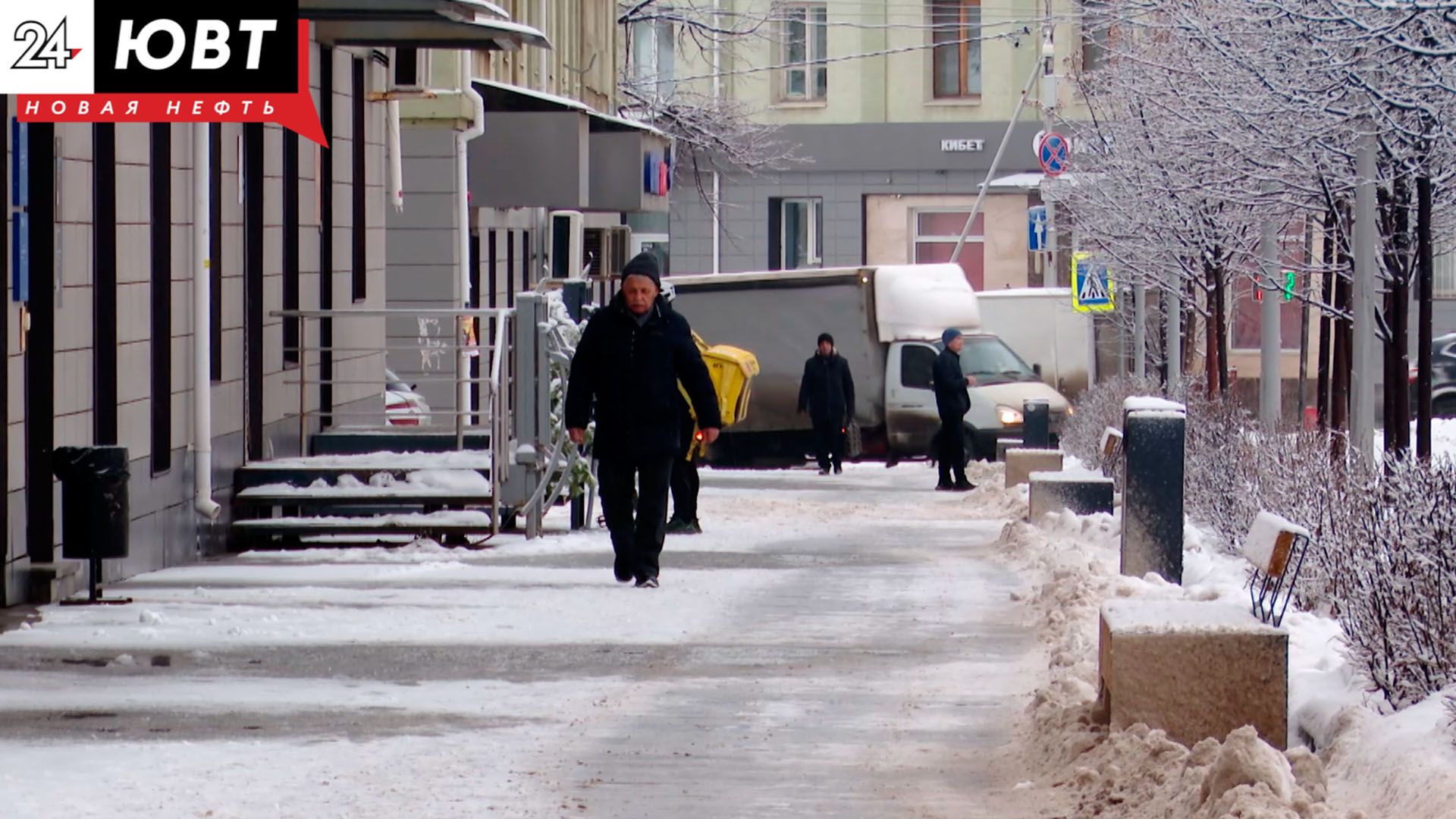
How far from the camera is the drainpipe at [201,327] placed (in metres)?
14.4

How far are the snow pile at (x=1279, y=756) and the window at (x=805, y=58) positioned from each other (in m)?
41.7

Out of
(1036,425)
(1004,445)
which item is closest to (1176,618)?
(1036,425)

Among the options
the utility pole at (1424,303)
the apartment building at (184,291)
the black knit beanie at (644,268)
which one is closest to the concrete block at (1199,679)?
the black knit beanie at (644,268)

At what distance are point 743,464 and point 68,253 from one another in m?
20.7

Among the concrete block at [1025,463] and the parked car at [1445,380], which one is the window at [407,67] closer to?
the concrete block at [1025,463]

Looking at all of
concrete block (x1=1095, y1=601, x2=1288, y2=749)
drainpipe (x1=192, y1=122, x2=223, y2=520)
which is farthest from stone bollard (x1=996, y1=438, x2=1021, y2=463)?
concrete block (x1=1095, y1=601, x2=1288, y2=749)

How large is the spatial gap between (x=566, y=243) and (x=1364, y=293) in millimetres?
22320

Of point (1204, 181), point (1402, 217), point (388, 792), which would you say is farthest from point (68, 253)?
point (1204, 181)

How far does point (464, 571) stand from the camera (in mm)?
13820

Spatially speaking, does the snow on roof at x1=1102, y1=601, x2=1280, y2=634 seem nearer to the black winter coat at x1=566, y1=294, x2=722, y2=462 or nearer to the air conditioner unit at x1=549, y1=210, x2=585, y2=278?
the black winter coat at x1=566, y1=294, x2=722, y2=462

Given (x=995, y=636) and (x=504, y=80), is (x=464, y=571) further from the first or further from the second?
(x=504, y=80)

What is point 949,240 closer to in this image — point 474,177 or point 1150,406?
point 474,177

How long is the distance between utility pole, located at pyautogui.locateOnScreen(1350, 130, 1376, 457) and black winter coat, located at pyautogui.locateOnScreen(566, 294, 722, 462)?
3.97 meters

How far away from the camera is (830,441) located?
3016 cm
